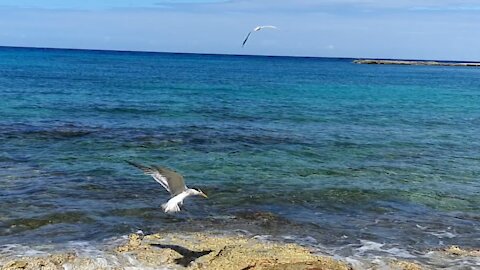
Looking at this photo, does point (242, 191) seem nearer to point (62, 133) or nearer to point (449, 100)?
point (62, 133)

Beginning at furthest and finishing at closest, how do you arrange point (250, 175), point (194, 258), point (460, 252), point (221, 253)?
point (250, 175) → point (460, 252) → point (221, 253) → point (194, 258)

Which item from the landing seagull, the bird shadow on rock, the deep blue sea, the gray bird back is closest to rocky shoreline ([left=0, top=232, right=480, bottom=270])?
the bird shadow on rock

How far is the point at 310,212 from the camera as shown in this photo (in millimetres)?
15062

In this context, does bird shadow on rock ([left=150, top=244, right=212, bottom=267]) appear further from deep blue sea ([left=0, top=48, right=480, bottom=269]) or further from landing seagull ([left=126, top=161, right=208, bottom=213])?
deep blue sea ([left=0, top=48, right=480, bottom=269])

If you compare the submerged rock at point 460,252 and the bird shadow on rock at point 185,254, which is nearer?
the bird shadow on rock at point 185,254

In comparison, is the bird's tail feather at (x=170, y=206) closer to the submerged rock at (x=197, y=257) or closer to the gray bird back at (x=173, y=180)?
the gray bird back at (x=173, y=180)

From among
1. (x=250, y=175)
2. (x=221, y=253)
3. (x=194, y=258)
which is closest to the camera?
(x=194, y=258)

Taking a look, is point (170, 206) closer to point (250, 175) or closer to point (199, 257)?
point (199, 257)

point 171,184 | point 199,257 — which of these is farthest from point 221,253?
point 171,184

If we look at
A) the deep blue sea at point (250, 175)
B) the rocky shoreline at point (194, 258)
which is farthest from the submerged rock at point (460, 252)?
the rocky shoreline at point (194, 258)

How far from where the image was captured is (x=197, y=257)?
11.1m

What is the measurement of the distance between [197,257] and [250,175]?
7981mm

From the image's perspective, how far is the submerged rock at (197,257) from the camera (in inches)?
420

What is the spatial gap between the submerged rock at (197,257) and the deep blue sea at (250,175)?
97cm
